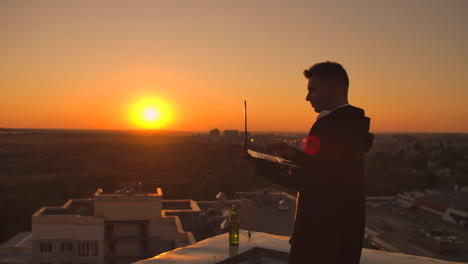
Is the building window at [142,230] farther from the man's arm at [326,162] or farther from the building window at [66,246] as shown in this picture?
the man's arm at [326,162]

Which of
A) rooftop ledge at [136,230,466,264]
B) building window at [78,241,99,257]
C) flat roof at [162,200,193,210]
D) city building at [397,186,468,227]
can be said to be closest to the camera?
rooftop ledge at [136,230,466,264]

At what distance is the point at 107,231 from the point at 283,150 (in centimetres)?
1173

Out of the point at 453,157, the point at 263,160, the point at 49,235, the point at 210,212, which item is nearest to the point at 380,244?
the point at 210,212

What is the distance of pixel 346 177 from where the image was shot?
1.15 m

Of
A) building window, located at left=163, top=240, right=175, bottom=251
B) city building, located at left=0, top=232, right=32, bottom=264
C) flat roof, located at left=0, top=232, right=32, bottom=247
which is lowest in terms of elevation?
flat roof, located at left=0, top=232, right=32, bottom=247

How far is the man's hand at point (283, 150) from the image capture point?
1.28 metres

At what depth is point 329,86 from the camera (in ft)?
4.15

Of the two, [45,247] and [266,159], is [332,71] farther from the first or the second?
[45,247]

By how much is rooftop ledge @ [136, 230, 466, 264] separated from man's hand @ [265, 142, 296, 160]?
83cm

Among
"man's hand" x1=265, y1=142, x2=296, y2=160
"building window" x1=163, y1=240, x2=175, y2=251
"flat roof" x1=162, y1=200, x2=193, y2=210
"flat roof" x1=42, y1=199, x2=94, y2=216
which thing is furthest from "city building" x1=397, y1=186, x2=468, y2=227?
"man's hand" x1=265, y1=142, x2=296, y2=160

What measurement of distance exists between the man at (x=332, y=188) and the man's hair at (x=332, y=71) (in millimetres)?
98

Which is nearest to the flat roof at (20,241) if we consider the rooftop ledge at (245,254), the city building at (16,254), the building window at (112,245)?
the city building at (16,254)

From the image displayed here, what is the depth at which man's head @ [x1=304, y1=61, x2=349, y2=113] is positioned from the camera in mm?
1264

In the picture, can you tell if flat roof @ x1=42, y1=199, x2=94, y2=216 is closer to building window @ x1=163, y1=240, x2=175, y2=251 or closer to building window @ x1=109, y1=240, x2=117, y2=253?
building window @ x1=109, y1=240, x2=117, y2=253
